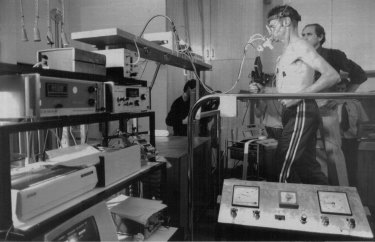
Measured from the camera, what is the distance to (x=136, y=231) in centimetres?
144

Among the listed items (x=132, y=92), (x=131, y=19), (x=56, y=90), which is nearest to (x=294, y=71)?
(x=132, y=92)

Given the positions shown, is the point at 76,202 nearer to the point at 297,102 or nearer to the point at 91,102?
the point at 91,102

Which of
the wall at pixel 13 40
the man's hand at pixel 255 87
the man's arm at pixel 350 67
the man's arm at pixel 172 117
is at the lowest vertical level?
the man's arm at pixel 172 117

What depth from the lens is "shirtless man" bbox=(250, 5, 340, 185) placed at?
1915 millimetres

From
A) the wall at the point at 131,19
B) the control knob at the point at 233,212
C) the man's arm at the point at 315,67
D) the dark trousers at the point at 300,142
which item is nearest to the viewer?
the control knob at the point at 233,212

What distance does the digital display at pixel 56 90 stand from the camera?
37.7 inches

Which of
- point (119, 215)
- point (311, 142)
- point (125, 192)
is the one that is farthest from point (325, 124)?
point (119, 215)

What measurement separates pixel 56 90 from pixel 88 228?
54cm

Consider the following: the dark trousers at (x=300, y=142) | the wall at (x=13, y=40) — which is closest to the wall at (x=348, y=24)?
the dark trousers at (x=300, y=142)

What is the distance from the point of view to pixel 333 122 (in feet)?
8.51

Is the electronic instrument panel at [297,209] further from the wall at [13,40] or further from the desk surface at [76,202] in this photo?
the wall at [13,40]

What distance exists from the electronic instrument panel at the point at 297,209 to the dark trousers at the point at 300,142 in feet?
1.68

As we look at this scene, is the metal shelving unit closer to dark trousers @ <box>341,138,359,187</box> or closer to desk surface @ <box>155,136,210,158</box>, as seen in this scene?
desk surface @ <box>155,136,210,158</box>

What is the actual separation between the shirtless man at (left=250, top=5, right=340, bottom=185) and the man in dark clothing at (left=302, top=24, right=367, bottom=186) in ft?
1.14
